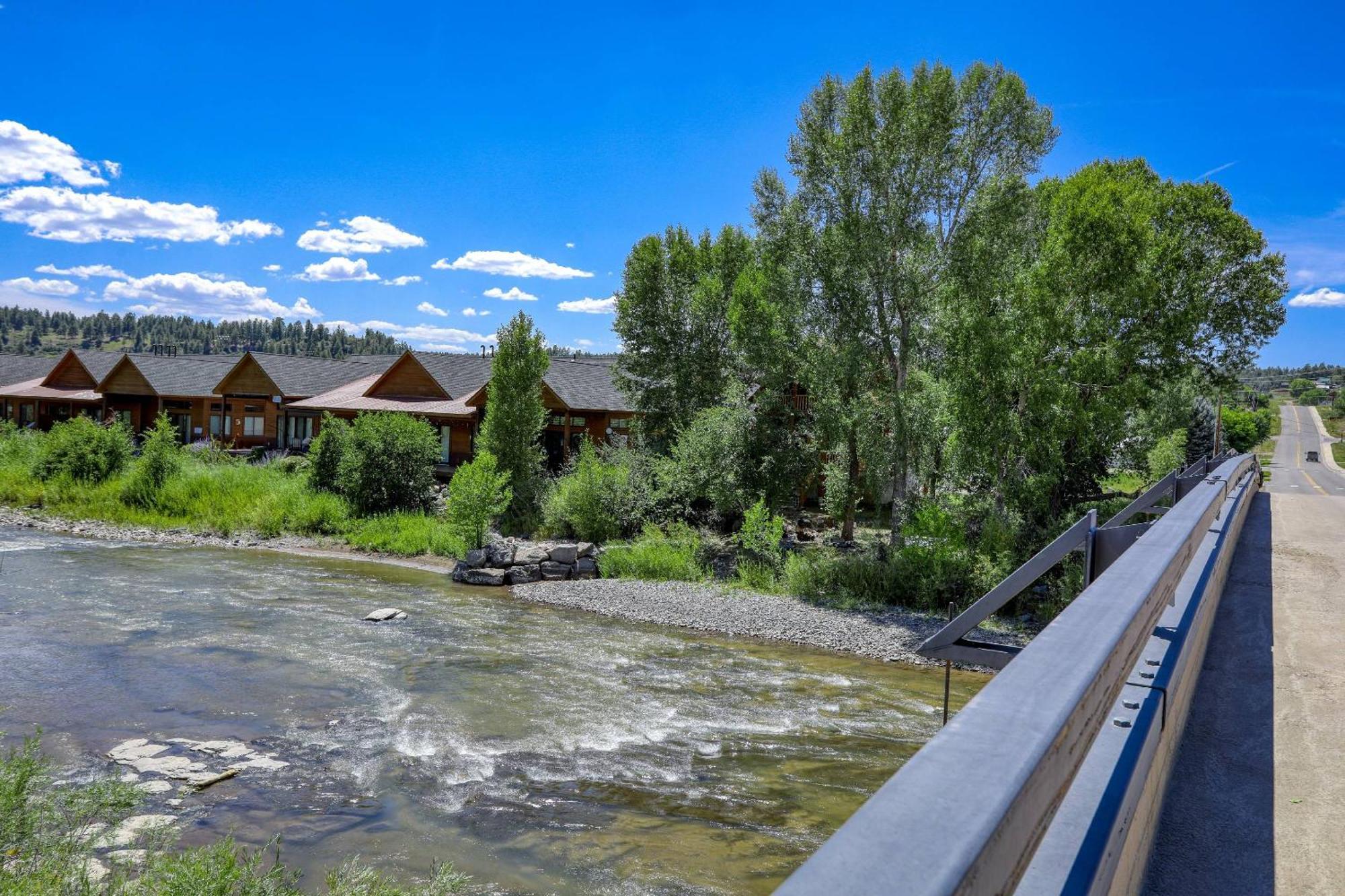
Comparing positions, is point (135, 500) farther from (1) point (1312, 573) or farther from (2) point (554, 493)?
(1) point (1312, 573)

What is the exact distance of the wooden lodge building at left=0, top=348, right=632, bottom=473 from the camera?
126ft

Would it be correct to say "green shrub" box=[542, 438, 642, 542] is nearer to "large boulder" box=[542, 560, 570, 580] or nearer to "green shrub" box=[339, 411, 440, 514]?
"large boulder" box=[542, 560, 570, 580]

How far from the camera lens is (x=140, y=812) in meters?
7.98

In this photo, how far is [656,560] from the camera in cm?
2288

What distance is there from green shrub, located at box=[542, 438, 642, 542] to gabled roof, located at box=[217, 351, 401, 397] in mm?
20782

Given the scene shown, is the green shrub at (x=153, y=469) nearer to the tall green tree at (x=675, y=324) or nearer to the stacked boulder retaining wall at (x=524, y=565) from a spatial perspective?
the stacked boulder retaining wall at (x=524, y=565)

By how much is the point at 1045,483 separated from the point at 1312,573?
13640mm

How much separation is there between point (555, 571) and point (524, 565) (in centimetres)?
84

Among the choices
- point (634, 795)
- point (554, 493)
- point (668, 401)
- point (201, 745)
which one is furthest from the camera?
point (668, 401)

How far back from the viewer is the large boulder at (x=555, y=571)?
22.7 m

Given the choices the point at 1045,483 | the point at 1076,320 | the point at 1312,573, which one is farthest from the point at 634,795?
the point at 1076,320

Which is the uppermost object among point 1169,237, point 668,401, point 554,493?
point 1169,237

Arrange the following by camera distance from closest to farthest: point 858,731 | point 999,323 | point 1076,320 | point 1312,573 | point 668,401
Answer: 1. point 1312,573
2. point 858,731
3. point 999,323
4. point 1076,320
5. point 668,401

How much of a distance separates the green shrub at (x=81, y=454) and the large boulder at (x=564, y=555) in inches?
737
